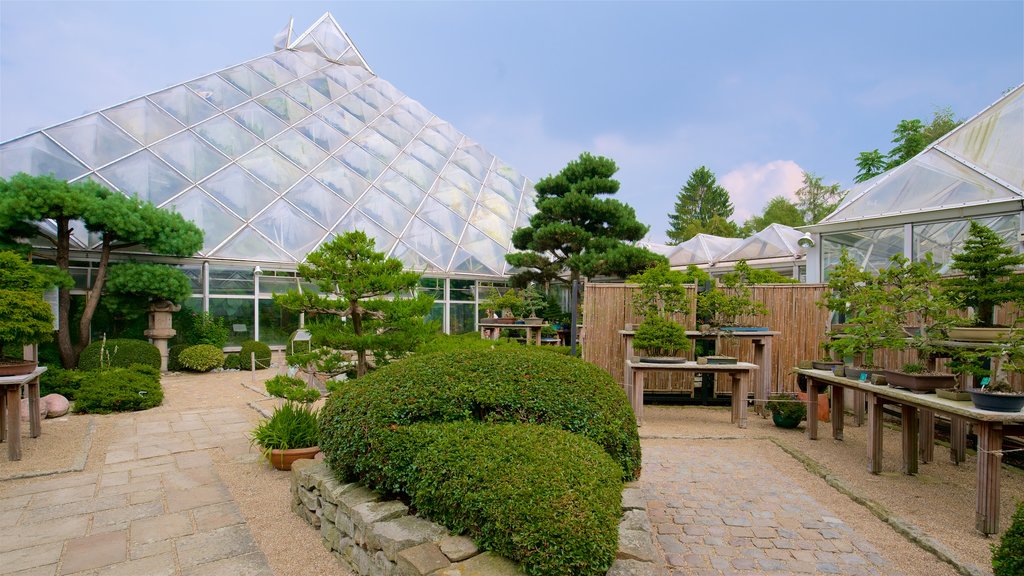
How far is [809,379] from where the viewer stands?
6828 mm

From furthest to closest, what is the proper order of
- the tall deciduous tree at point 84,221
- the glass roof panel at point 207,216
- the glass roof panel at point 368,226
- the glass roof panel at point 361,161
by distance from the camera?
1. the glass roof panel at point 361,161
2. the glass roof panel at point 368,226
3. the glass roof panel at point 207,216
4. the tall deciduous tree at point 84,221

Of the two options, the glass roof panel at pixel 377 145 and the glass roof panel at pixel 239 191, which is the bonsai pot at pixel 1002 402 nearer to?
the glass roof panel at pixel 239 191

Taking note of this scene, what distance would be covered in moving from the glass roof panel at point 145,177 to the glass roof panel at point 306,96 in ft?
23.7

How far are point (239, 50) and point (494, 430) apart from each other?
95.5ft

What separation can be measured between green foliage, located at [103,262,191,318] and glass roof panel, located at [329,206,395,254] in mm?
5586

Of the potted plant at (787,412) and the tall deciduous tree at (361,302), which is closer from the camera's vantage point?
the tall deciduous tree at (361,302)

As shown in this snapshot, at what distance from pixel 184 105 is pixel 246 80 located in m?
3.35

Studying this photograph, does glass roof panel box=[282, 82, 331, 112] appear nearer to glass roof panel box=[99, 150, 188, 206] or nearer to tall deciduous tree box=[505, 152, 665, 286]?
glass roof panel box=[99, 150, 188, 206]

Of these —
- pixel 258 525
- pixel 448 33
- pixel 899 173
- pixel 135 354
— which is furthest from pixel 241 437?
pixel 899 173

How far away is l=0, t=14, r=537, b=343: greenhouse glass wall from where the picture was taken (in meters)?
14.4

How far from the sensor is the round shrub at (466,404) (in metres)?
3.67

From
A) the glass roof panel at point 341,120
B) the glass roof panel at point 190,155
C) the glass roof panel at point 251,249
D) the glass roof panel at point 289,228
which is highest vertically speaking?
the glass roof panel at point 341,120

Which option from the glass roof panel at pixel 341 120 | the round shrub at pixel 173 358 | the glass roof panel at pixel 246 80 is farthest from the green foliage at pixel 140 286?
the glass roof panel at pixel 341 120

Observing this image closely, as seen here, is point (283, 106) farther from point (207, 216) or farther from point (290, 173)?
point (207, 216)
